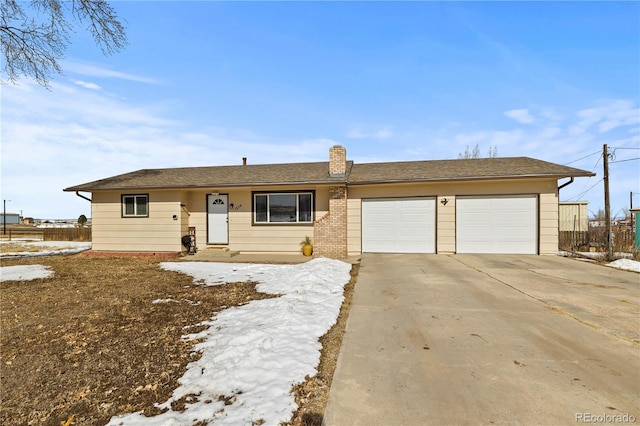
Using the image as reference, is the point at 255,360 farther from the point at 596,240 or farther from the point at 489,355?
the point at 596,240

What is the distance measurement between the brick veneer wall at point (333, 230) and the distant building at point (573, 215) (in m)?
12.7

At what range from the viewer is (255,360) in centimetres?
311

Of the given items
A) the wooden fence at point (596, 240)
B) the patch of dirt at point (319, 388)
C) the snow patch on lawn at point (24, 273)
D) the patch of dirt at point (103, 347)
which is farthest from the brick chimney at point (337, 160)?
the wooden fence at point (596, 240)

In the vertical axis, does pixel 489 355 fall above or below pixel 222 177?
below

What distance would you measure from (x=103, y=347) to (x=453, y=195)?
11276 millimetres

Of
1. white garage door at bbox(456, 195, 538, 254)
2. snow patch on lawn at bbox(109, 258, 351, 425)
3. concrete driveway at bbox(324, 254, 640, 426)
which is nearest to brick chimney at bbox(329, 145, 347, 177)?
white garage door at bbox(456, 195, 538, 254)

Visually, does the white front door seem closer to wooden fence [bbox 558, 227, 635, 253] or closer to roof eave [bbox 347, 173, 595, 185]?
roof eave [bbox 347, 173, 595, 185]

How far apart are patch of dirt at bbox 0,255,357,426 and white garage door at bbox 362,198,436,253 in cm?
545

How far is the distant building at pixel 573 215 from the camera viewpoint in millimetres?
16141

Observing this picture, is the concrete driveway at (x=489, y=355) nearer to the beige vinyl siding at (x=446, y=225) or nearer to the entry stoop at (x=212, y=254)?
the beige vinyl siding at (x=446, y=225)

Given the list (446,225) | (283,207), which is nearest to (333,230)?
(283,207)

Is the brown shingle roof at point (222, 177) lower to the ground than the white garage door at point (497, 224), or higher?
higher

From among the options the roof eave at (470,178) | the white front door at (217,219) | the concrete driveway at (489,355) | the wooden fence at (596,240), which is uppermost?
the roof eave at (470,178)

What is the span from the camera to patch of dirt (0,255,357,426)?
2.62 meters
